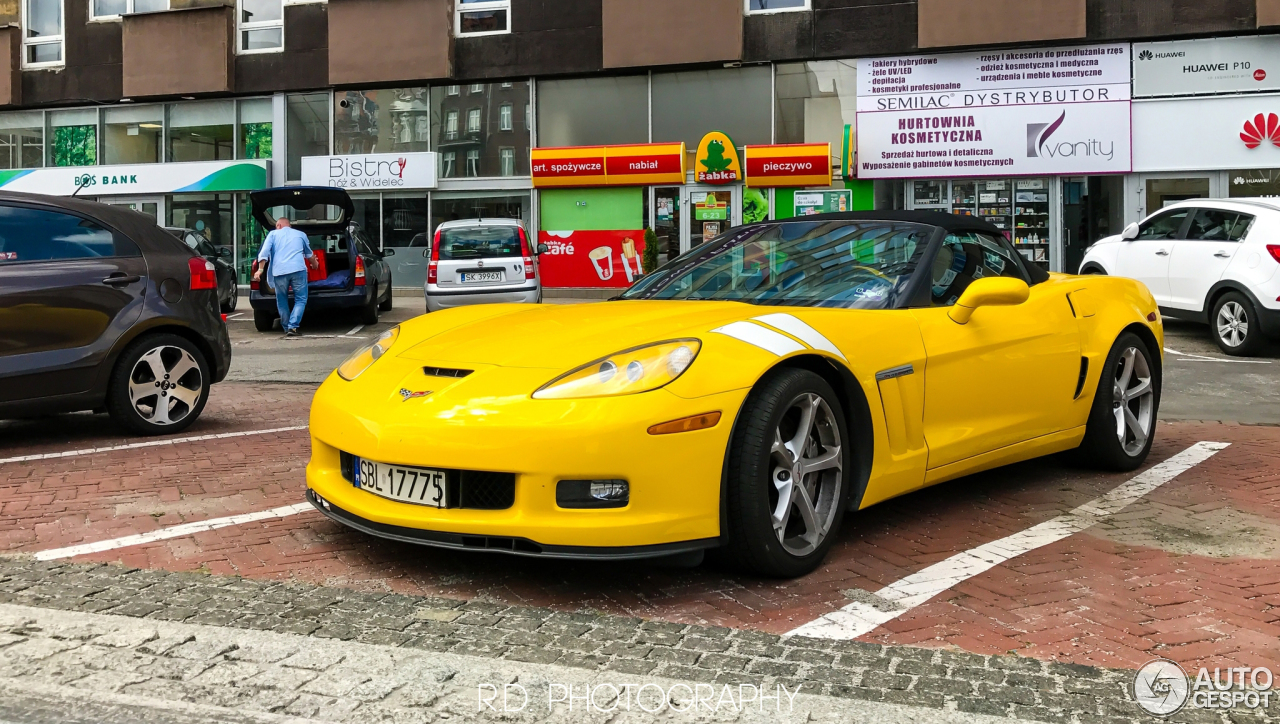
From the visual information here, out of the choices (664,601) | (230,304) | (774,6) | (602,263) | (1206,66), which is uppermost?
(774,6)

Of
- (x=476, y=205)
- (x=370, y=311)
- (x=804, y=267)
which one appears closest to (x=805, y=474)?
(x=804, y=267)

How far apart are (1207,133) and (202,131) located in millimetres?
20705

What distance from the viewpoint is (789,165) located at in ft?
74.6

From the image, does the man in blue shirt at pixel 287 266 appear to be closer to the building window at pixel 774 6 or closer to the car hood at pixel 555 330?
the building window at pixel 774 6

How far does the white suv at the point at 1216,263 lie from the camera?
1169 centimetres

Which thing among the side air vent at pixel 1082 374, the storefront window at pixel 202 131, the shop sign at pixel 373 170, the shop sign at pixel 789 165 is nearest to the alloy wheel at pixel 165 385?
the side air vent at pixel 1082 374

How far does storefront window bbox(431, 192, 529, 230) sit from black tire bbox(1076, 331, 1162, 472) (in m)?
19.4

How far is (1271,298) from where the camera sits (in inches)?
456

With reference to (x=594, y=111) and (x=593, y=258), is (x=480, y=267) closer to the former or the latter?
(x=593, y=258)

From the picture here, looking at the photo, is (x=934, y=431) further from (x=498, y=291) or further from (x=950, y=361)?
(x=498, y=291)

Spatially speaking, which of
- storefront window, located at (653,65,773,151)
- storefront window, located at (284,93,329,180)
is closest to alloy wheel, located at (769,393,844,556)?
storefront window, located at (653,65,773,151)

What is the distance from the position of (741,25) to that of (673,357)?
65.8 feet

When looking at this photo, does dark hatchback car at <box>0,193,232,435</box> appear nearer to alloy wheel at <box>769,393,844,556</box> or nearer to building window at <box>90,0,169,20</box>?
alloy wheel at <box>769,393,844,556</box>

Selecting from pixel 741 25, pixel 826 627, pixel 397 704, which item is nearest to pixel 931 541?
pixel 826 627
